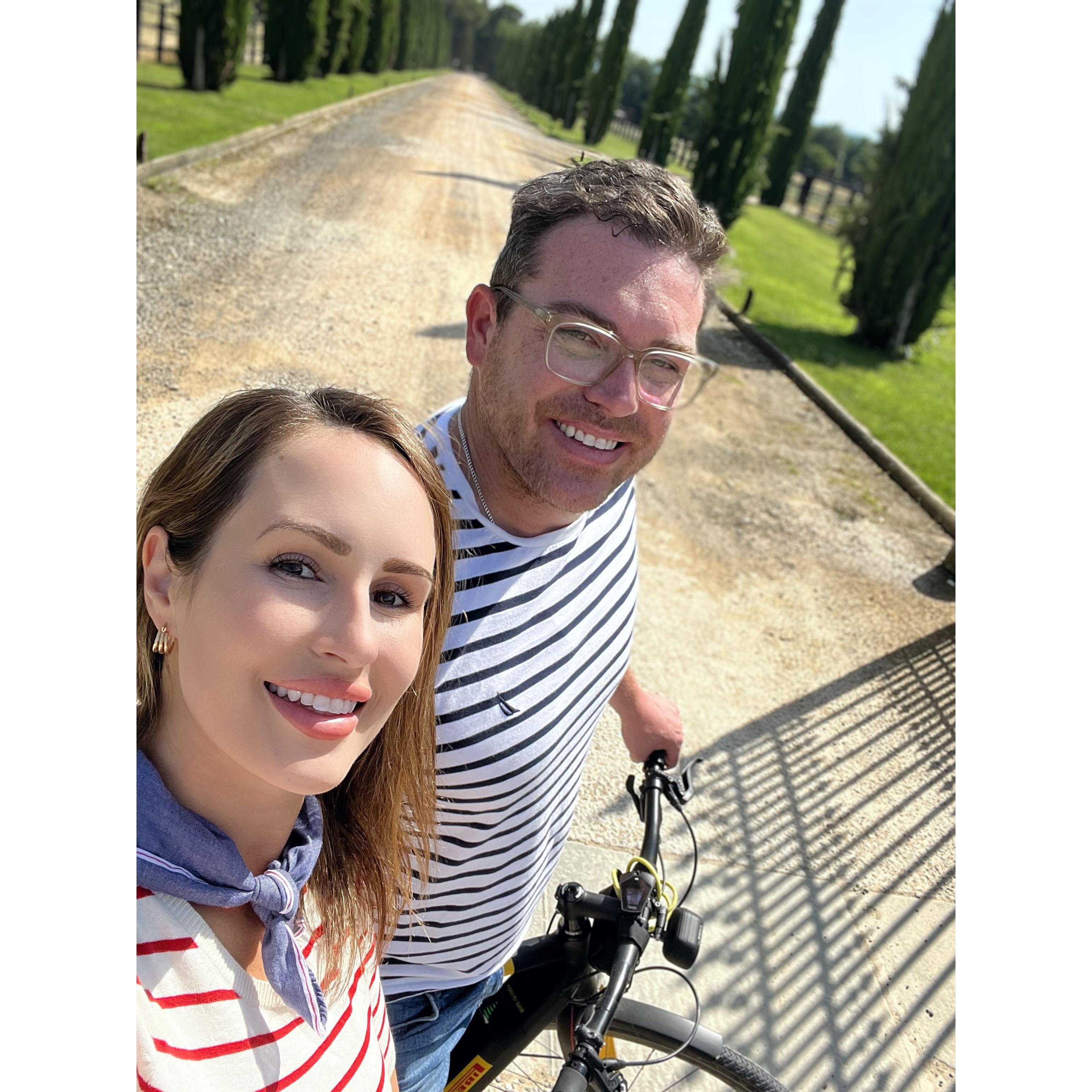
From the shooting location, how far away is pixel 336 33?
30.7 m

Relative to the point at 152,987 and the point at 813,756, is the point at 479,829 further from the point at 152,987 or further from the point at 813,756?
the point at 813,756

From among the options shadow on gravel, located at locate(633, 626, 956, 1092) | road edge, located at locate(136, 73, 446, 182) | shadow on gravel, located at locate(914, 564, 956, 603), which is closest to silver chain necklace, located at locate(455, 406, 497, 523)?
shadow on gravel, located at locate(633, 626, 956, 1092)

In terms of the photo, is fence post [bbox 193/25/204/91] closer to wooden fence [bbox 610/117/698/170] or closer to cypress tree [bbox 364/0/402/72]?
wooden fence [bbox 610/117/698/170]

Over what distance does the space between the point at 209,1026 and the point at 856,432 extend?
9845 millimetres

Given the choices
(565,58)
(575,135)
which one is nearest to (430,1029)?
(575,135)

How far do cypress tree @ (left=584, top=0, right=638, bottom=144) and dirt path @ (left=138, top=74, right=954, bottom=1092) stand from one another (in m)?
21.1

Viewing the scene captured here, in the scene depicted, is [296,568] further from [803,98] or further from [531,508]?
[803,98]

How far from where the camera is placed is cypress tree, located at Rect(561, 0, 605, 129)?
1451 inches

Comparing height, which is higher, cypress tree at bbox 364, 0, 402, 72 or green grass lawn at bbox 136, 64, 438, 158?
cypress tree at bbox 364, 0, 402, 72

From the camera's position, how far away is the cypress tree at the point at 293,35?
26.2 metres

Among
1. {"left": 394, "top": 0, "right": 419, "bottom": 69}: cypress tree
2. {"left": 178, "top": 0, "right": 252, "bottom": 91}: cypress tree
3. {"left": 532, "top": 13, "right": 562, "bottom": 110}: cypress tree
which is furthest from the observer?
{"left": 394, "top": 0, "right": 419, "bottom": 69}: cypress tree

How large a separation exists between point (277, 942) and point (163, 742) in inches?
11.8

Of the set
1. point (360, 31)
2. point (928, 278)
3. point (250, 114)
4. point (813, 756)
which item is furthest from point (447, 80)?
point (813, 756)

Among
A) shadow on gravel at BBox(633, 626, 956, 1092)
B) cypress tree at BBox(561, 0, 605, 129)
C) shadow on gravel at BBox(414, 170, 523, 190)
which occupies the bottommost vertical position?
shadow on gravel at BBox(633, 626, 956, 1092)
